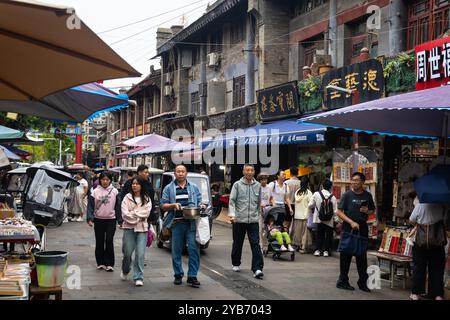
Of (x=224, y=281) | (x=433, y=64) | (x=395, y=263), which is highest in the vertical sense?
(x=433, y=64)

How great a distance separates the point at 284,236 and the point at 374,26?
23.3 ft

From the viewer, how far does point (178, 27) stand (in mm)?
35094

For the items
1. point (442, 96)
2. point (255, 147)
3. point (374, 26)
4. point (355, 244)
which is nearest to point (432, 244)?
point (355, 244)

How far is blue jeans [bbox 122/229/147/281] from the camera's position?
8422 millimetres

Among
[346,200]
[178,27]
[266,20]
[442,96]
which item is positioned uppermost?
[178,27]

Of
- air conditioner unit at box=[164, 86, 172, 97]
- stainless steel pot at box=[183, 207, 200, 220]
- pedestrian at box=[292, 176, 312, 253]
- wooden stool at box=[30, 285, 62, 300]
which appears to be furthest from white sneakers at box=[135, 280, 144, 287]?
air conditioner unit at box=[164, 86, 172, 97]

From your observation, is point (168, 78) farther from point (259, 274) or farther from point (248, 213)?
point (259, 274)

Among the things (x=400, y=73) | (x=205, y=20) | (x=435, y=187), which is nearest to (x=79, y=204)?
(x=205, y=20)

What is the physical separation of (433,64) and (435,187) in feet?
16.9

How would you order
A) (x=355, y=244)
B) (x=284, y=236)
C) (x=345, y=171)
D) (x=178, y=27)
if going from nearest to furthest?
(x=355, y=244), (x=284, y=236), (x=345, y=171), (x=178, y=27)

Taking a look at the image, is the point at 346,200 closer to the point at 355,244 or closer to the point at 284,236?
the point at 355,244

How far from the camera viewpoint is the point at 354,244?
8.34 m

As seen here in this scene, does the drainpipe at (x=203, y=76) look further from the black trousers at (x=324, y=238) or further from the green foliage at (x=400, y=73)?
the black trousers at (x=324, y=238)

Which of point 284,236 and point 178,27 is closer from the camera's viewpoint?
point 284,236
